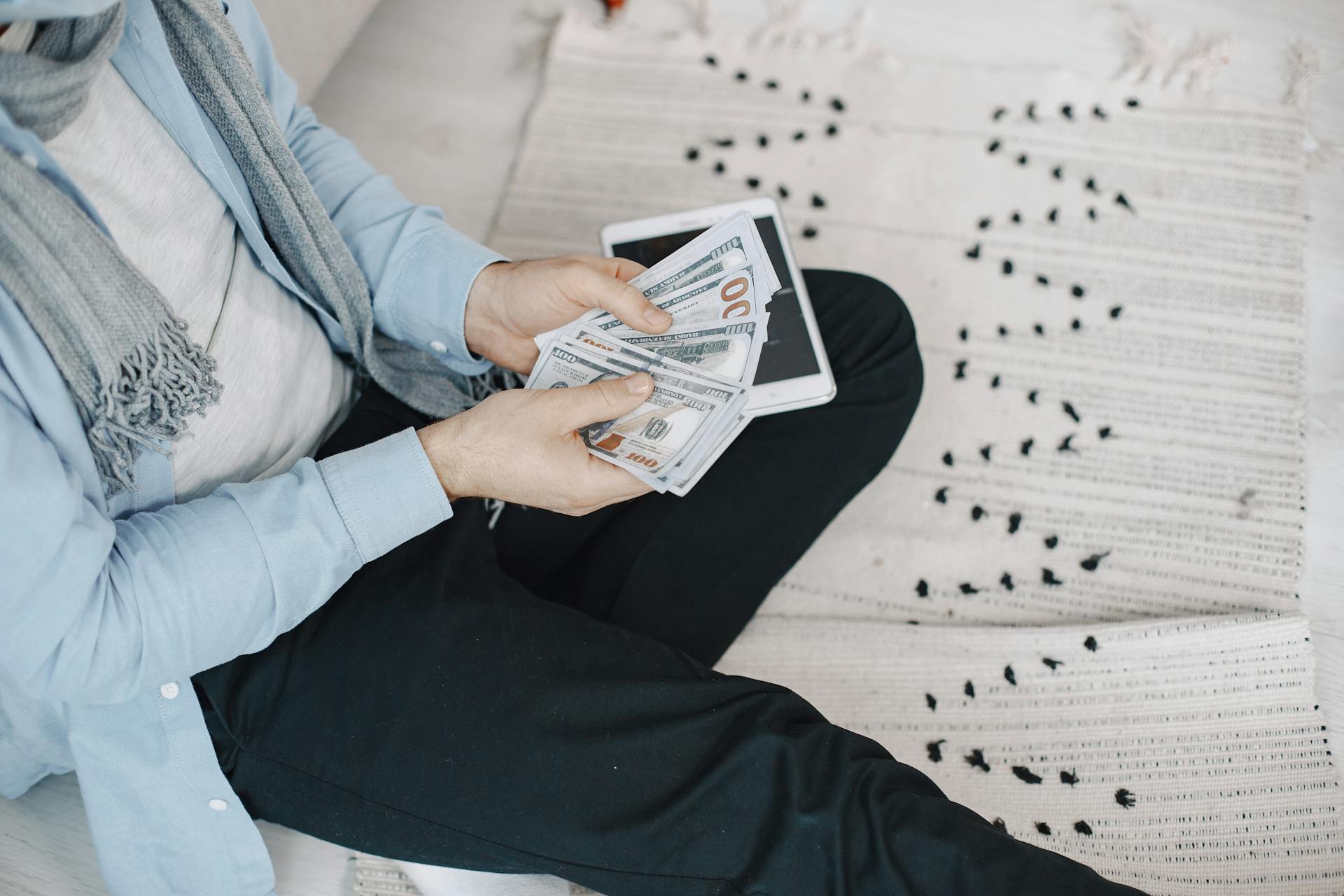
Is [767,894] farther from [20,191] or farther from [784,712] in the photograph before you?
[20,191]

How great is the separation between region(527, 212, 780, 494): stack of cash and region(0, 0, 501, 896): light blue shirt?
17cm

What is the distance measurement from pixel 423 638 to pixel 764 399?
0.48 metres

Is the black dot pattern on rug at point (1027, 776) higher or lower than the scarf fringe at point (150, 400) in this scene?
lower

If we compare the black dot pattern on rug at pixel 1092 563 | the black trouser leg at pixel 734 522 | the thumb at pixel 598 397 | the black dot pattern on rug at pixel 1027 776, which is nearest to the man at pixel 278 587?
the thumb at pixel 598 397

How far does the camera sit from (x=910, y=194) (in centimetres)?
161

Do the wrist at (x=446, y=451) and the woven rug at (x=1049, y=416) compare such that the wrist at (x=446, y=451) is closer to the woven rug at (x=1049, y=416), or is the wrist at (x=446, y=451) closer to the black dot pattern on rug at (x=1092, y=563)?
the woven rug at (x=1049, y=416)

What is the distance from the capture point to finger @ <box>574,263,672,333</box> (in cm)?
99

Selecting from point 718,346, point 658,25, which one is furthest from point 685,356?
point 658,25

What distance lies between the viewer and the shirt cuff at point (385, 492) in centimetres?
86

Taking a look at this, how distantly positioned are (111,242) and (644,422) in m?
0.50

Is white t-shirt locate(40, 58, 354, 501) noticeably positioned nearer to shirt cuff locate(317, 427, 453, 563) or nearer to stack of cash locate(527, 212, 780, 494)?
shirt cuff locate(317, 427, 453, 563)

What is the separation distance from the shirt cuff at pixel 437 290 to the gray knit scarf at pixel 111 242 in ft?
0.39

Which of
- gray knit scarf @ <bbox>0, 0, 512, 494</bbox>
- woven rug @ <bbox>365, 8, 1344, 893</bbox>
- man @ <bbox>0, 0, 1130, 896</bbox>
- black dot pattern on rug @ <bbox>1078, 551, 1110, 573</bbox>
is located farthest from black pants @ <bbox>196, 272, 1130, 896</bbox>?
black dot pattern on rug @ <bbox>1078, 551, 1110, 573</bbox>

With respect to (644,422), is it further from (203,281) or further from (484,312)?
(203,281)
